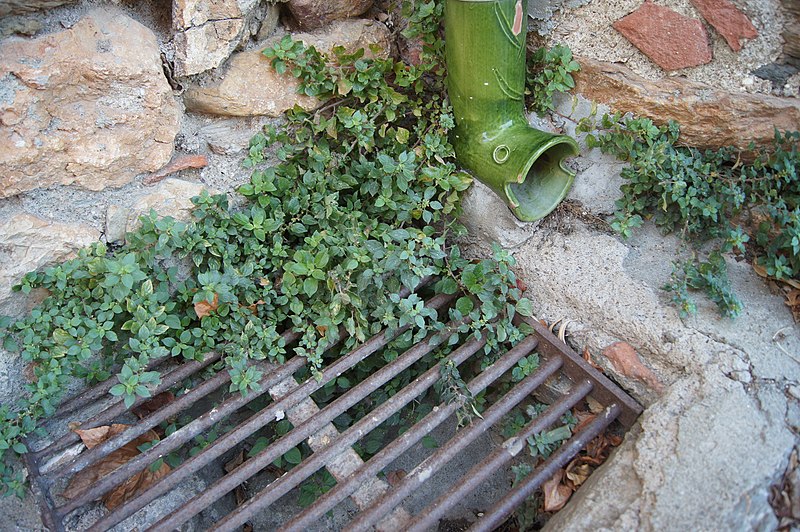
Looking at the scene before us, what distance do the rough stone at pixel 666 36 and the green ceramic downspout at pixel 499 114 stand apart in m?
0.30

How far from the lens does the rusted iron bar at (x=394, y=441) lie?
1.35 metres

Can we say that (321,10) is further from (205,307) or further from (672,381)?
(672,381)

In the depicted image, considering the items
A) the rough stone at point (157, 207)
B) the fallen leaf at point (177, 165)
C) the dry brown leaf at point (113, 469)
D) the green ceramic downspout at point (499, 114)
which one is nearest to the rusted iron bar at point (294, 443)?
the dry brown leaf at point (113, 469)

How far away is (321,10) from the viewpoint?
5.90 feet

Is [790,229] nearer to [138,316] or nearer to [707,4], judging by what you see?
[707,4]

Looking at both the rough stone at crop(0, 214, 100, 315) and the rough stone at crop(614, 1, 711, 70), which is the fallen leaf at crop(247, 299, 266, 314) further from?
the rough stone at crop(614, 1, 711, 70)

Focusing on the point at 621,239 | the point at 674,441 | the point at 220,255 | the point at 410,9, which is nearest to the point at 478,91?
the point at 410,9

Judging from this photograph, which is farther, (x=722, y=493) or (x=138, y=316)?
(x=138, y=316)

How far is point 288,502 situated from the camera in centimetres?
179

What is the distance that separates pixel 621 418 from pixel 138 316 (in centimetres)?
116

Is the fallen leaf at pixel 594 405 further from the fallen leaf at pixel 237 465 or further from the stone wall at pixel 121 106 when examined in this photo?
the stone wall at pixel 121 106

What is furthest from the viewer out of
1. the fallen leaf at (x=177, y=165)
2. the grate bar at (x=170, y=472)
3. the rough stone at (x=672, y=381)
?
the fallen leaf at (x=177, y=165)

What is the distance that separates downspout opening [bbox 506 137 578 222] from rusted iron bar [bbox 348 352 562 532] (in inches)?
15.8

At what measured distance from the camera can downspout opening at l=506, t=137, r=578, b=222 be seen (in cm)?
169
